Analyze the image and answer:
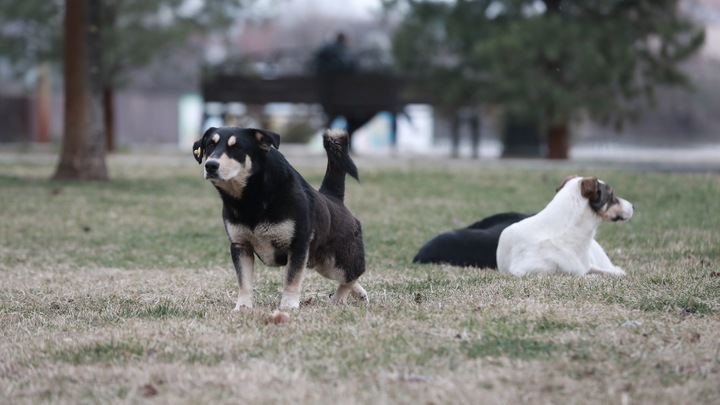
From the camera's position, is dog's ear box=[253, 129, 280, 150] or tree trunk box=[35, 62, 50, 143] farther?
tree trunk box=[35, 62, 50, 143]

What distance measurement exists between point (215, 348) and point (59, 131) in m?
39.3

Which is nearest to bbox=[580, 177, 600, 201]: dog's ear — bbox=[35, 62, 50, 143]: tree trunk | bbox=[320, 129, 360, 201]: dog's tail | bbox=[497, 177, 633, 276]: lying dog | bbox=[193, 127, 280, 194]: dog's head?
bbox=[497, 177, 633, 276]: lying dog

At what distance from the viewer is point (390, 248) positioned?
10.3 m

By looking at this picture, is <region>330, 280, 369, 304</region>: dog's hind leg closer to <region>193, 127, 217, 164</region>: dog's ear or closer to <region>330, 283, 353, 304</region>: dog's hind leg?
<region>330, 283, 353, 304</region>: dog's hind leg

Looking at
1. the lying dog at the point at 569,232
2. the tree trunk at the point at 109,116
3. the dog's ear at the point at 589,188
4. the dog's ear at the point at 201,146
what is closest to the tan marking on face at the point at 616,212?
the lying dog at the point at 569,232

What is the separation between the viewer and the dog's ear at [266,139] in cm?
613

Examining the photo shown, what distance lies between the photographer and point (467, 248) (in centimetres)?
875

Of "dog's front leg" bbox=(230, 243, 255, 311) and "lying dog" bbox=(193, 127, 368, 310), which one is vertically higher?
"lying dog" bbox=(193, 127, 368, 310)

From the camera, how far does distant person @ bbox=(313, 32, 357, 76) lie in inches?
976

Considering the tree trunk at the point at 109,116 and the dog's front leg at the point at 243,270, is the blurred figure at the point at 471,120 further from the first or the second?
the dog's front leg at the point at 243,270

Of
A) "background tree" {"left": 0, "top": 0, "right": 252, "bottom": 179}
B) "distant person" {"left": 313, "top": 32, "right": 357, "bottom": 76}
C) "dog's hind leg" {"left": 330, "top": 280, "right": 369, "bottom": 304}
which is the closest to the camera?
"dog's hind leg" {"left": 330, "top": 280, "right": 369, "bottom": 304}

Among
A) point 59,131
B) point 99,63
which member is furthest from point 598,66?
point 59,131

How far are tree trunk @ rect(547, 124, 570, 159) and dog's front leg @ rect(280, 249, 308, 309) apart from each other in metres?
19.1

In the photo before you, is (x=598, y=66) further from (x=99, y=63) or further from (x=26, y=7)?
(x=26, y=7)
